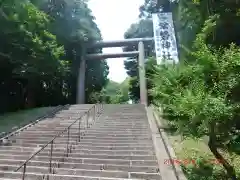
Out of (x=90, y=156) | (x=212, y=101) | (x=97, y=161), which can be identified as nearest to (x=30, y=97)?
(x=90, y=156)

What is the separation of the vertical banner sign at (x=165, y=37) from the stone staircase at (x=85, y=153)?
21.6 feet

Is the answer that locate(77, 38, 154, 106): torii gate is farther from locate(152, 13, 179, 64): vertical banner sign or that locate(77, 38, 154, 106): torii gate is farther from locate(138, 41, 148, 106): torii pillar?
locate(152, 13, 179, 64): vertical banner sign

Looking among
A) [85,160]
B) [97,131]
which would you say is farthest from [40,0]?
[85,160]

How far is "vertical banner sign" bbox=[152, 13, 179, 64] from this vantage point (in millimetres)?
16812

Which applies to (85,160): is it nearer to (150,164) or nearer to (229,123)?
(150,164)

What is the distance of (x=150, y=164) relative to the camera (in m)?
6.51

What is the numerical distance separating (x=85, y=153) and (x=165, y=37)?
1200cm

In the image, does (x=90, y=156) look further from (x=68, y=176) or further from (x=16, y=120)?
(x=16, y=120)

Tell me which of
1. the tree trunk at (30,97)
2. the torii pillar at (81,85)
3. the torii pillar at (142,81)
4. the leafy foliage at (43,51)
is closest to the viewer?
the leafy foliage at (43,51)

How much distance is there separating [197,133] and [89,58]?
18064 millimetres

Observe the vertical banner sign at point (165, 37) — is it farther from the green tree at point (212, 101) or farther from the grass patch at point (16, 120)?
the green tree at point (212, 101)

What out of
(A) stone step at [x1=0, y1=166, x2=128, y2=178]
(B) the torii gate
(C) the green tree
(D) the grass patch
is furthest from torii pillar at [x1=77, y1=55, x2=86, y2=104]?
A: (C) the green tree

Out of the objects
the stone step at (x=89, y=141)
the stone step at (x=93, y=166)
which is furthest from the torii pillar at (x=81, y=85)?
the stone step at (x=93, y=166)

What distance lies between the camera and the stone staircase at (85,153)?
19.7ft
